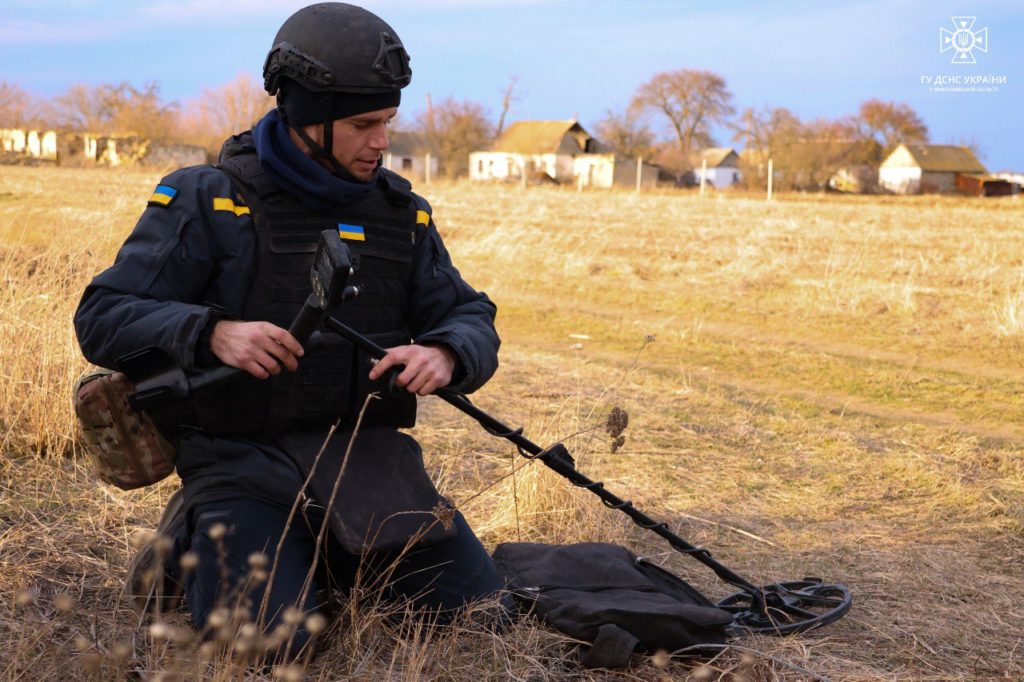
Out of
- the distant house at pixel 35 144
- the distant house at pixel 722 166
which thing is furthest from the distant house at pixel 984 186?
the distant house at pixel 35 144

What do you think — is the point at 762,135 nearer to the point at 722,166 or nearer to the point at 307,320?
the point at 722,166

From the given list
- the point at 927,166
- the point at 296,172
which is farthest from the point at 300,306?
the point at 927,166

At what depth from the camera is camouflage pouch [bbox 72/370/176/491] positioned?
304cm

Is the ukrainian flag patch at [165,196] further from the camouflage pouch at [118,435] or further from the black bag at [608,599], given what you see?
the black bag at [608,599]

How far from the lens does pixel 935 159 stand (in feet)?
259

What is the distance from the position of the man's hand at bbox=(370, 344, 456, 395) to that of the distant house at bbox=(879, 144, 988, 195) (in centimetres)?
7705

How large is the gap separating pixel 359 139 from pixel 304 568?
4.06 feet

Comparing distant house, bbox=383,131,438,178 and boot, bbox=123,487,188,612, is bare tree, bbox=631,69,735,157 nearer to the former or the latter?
distant house, bbox=383,131,438,178

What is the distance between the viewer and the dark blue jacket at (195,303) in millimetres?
2824

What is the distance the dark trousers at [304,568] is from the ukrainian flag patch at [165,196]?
0.85 meters

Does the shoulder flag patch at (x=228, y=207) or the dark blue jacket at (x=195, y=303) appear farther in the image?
the shoulder flag patch at (x=228, y=207)

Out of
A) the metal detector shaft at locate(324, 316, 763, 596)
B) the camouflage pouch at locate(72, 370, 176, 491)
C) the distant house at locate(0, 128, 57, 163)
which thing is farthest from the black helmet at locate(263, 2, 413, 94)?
the distant house at locate(0, 128, 57, 163)

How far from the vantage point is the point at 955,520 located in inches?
195

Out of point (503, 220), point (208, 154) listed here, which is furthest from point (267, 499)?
point (208, 154)
